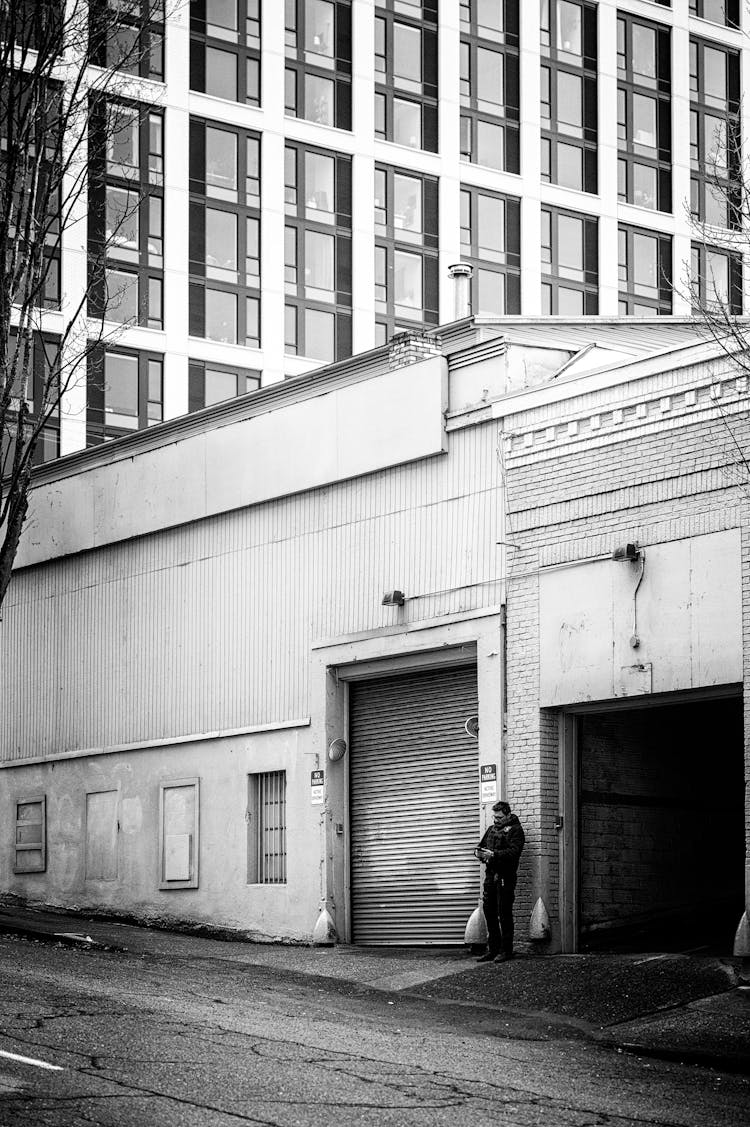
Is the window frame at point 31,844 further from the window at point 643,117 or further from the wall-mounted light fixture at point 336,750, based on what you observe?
the window at point 643,117

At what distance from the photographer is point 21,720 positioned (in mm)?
28203

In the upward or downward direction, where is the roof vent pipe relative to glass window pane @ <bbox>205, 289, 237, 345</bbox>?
downward

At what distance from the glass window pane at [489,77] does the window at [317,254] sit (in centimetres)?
604

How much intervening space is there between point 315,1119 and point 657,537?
9734mm

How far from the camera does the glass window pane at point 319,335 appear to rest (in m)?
56.6

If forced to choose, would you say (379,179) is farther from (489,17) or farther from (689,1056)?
(689,1056)

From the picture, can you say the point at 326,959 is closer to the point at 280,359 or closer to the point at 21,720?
the point at 21,720

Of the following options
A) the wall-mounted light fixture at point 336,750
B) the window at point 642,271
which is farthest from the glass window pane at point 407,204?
the wall-mounted light fixture at point 336,750

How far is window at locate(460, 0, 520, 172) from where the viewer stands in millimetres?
59875

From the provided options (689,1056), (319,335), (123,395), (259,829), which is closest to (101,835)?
(259,829)

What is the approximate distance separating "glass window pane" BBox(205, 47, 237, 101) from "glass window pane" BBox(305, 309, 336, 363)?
7.29 metres

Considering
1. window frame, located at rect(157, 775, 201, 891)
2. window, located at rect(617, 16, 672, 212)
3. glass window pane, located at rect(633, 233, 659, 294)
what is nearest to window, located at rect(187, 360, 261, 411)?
glass window pane, located at rect(633, 233, 659, 294)

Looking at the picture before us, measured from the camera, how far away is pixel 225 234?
182 ft

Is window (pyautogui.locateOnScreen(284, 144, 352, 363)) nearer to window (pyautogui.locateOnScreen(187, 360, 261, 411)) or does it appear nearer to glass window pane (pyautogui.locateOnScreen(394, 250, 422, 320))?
glass window pane (pyautogui.locateOnScreen(394, 250, 422, 320))
